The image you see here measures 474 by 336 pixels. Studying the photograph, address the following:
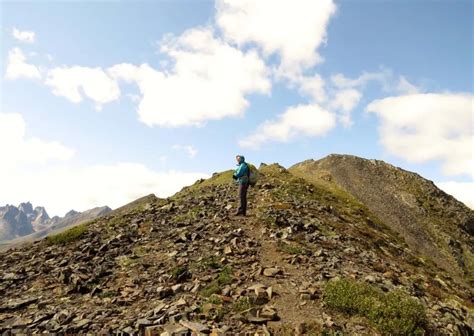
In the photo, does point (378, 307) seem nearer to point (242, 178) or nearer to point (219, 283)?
point (219, 283)

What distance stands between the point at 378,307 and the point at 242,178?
554 inches

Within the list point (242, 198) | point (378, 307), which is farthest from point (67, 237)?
point (378, 307)

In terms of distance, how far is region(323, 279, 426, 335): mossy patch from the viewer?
12.4 m

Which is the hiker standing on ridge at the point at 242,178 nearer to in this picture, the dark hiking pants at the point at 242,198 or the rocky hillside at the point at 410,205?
the dark hiking pants at the point at 242,198

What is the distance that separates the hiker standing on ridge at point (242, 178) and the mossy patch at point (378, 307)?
12143 millimetres

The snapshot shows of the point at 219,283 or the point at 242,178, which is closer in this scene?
the point at 219,283

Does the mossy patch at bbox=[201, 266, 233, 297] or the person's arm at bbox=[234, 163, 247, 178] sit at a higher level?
the person's arm at bbox=[234, 163, 247, 178]

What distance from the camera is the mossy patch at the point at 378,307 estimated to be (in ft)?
40.8


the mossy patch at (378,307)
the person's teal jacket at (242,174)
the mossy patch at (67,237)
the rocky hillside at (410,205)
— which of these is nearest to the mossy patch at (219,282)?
the mossy patch at (378,307)

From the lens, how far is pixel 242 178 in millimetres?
25953

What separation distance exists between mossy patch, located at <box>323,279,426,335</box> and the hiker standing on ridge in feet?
39.8

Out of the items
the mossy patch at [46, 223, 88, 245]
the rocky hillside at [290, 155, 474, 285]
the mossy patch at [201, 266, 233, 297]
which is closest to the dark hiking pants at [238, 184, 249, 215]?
the mossy patch at [201, 266, 233, 297]

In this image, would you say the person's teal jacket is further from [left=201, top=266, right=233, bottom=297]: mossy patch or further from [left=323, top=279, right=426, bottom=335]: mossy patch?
[left=323, top=279, right=426, bottom=335]: mossy patch

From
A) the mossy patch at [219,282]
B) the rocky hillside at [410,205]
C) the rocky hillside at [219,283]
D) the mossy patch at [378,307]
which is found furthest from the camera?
the rocky hillside at [410,205]
